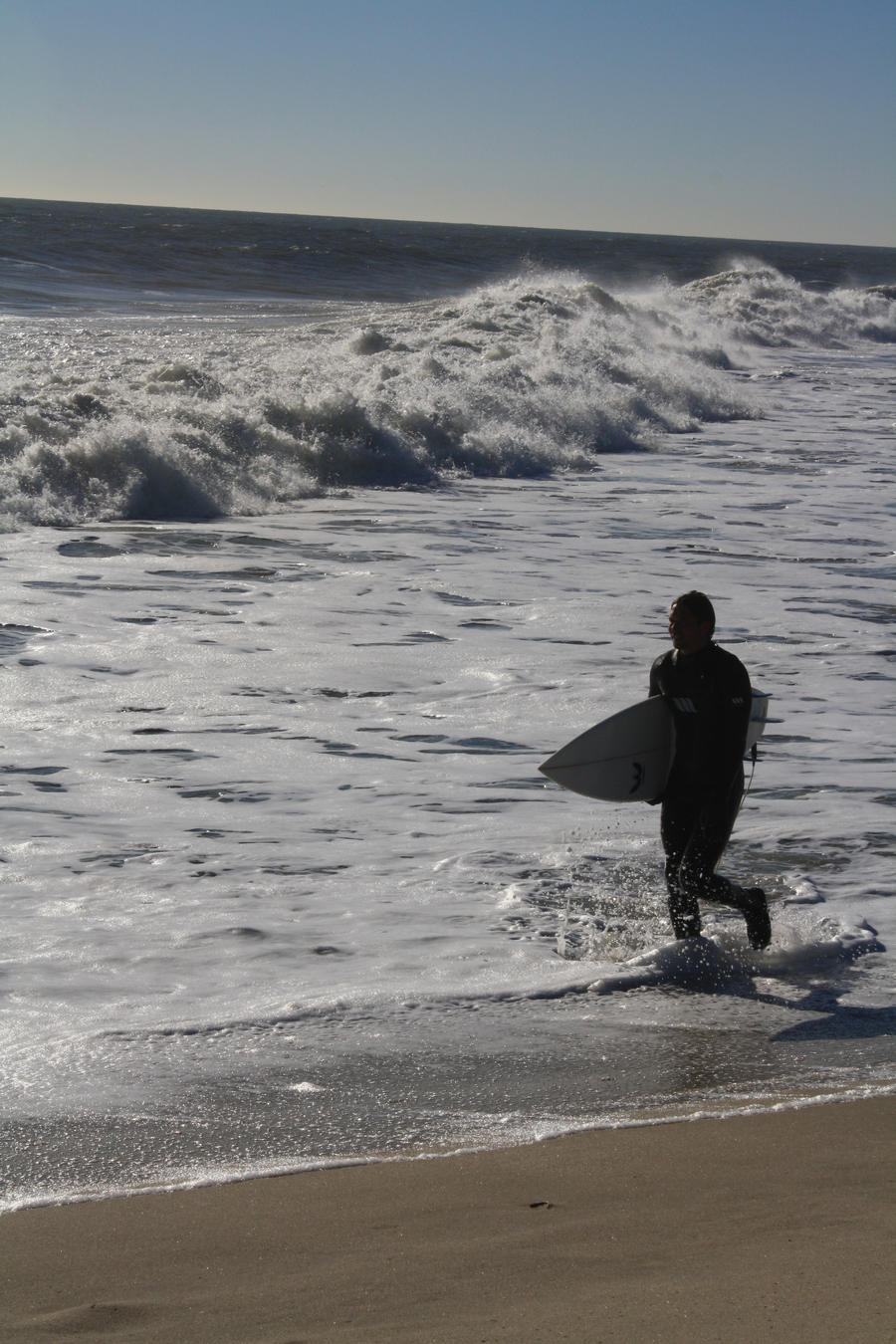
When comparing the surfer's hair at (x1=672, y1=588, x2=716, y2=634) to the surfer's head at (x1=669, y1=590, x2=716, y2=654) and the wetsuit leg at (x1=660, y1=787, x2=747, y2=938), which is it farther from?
the wetsuit leg at (x1=660, y1=787, x2=747, y2=938)

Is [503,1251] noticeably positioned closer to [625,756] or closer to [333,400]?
[625,756]

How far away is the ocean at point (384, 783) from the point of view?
3.53 m

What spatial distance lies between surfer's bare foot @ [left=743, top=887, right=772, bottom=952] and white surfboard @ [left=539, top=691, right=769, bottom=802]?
52 centimetres

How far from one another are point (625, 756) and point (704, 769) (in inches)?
12.6

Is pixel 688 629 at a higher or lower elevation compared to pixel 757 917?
higher

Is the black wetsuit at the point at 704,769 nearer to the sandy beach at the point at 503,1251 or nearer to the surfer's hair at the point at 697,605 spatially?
the surfer's hair at the point at 697,605

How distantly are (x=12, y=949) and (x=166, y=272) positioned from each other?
1717 inches

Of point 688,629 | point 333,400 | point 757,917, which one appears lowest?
point 757,917

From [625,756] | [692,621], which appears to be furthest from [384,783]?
[692,621]

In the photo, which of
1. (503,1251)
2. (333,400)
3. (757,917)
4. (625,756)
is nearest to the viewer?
(503,1251)

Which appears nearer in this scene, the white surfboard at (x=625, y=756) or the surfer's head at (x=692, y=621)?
the surfer's head at (x=692, y=621)

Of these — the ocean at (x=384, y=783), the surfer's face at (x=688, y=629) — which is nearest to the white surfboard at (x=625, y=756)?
the surfer's face at (x=688, y=629)

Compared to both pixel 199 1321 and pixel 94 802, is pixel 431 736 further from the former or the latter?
pixel 199 1321

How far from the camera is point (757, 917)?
4379mm
